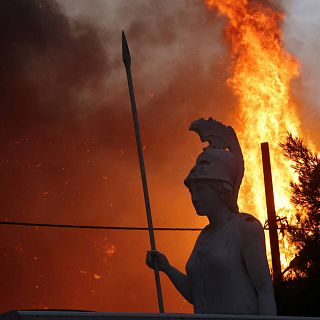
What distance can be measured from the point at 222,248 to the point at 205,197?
1.43 ft

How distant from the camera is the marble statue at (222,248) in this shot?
7301mm

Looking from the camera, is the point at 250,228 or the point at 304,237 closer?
the point at 250,228

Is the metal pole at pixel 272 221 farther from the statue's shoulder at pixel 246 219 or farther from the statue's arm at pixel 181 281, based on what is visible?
the statue's shoulder at pixel 246 219

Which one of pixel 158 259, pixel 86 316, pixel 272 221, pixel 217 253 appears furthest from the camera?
pixel 272 221

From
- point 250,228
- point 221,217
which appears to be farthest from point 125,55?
point 250,228

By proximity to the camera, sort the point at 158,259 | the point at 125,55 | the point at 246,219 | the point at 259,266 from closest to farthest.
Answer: the point at 259,266, the point at 246,219, the point at 158,259, the point at 125,55

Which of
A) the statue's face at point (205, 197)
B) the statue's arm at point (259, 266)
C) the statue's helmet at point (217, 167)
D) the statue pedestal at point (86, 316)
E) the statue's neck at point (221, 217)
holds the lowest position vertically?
the statue pedestal at point (86, 316)

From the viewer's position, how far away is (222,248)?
7.43 m

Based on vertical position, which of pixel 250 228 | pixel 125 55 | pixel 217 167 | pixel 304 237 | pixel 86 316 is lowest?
pixel 86 316

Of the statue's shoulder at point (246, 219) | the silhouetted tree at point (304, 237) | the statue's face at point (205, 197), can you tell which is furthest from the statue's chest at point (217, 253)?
the silhouetted tree at point (304, 237)

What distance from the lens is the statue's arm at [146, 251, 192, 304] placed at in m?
7.66

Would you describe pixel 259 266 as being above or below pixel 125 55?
below

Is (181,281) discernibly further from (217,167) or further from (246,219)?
(217,167)

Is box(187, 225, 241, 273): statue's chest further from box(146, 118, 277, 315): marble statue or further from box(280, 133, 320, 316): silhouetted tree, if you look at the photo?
box(280, 133, 320, 316): silhouetted tree
